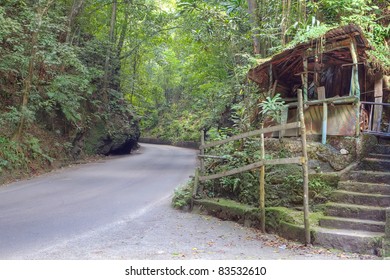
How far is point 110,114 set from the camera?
73.8ft

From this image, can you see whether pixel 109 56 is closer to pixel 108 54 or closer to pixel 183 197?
pixel 108 54

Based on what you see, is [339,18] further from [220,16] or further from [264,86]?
[220,16]

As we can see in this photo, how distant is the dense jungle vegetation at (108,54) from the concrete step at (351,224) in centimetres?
391

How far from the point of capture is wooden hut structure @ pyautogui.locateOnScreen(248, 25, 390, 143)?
8.27m

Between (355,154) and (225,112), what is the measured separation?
475 inches

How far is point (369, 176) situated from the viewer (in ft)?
23.4

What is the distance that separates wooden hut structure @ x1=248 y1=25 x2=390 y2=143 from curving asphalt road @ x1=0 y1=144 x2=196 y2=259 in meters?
4.64

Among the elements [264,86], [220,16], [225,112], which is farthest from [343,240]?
[225,112]

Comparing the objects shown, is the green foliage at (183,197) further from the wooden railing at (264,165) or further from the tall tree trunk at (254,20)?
the tall tree trunk at (254,20)

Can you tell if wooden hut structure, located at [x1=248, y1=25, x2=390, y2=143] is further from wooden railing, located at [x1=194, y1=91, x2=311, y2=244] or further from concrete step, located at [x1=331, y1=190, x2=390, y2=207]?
wooden railing, located at [x1=194, y1=91, x2=311, y2=244]

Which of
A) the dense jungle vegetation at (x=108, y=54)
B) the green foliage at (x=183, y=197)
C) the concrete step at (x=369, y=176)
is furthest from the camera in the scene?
the dense jungle vegetation at (x=108, y=54)

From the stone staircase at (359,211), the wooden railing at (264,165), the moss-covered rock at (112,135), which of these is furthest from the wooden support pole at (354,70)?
the moss-covered rock at (112,135)

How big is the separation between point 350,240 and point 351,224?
1.56 feet

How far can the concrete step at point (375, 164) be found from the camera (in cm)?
762
